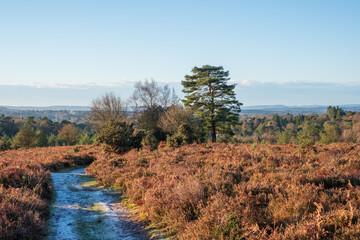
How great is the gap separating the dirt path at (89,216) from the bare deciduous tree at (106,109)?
32163 millimetres

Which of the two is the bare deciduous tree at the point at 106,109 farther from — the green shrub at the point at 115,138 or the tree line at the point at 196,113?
the green shrub at the point at 115,138

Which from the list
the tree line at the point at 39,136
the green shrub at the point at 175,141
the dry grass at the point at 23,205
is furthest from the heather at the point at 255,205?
the tree line at the point at 39,136

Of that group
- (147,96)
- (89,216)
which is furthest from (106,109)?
(89,216)

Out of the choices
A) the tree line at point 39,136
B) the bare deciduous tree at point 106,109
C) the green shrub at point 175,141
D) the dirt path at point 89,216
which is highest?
the bare deciduous tree at point 106,109

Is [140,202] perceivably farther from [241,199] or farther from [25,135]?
[25,135]

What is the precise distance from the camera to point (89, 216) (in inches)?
314

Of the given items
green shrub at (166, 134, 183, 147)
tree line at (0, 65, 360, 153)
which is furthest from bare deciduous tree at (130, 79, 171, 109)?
green shrub at (166, 134, 183, 147)

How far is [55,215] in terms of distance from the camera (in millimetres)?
7848

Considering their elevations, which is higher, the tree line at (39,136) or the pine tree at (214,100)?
the pine tree at (214,100)

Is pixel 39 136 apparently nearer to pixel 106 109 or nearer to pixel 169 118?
pixel 106 109

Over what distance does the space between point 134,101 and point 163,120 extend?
11.6m

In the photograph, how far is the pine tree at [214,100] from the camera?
34.9m

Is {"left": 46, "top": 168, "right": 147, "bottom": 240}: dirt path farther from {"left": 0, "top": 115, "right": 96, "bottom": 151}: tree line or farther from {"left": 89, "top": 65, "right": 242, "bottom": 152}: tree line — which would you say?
{"left": 0, "top": 115, "right": 96, "bottom": 151}: tree line

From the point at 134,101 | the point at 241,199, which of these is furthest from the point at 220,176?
the point at 134,101
